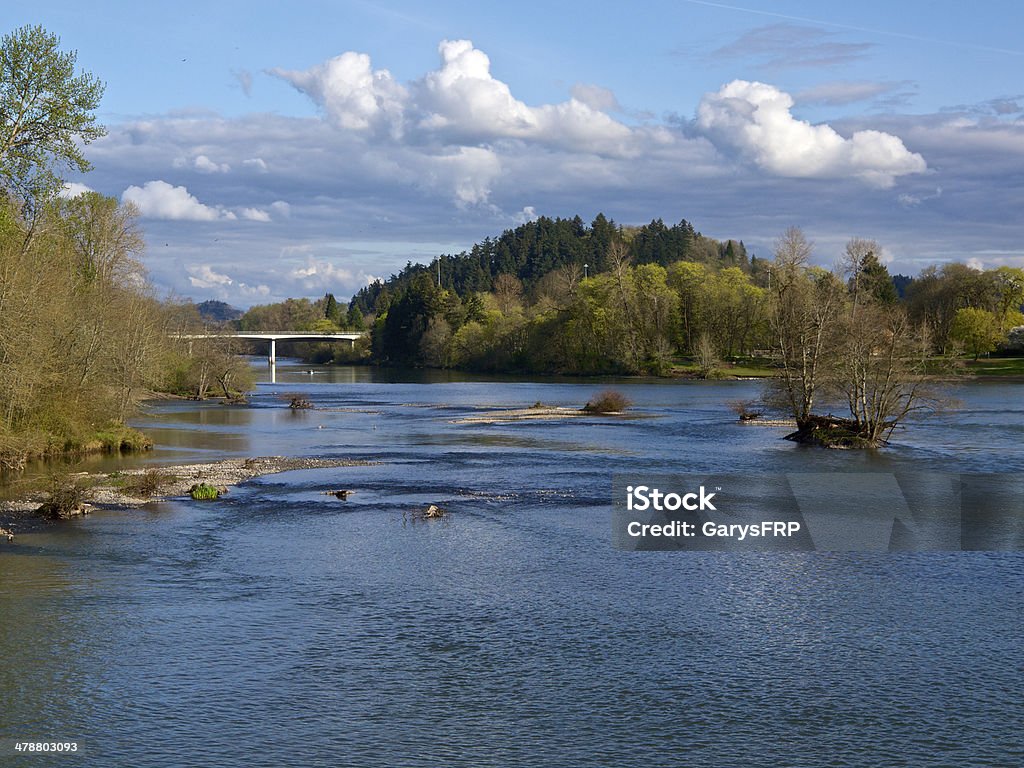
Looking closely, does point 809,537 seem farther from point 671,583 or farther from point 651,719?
point 651,719

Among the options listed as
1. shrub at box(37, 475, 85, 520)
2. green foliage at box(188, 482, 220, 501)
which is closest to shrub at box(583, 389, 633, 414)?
green foliage at box(188, 482, 220, 501)

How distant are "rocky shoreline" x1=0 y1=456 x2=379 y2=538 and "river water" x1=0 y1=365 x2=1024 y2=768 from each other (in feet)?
6.54

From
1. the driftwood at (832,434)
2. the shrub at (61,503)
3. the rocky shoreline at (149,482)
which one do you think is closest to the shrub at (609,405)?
the driftwood at (832,434)

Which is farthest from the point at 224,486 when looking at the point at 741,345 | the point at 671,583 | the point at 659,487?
the point at 741,345

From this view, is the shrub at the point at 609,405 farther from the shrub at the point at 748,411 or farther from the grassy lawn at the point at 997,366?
the grassy lawn at the point at 997,366

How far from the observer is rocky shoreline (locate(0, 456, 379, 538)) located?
116ft

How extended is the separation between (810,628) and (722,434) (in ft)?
131

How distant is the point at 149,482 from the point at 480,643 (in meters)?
22.2

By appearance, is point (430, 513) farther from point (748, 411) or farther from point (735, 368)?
point (735, 368)

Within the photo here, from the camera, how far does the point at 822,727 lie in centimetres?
1789

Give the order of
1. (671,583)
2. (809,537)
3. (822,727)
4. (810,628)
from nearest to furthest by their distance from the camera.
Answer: (822,727) < (810,628) < (671,583) < (809,537)

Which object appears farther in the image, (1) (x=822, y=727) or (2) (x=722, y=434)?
(2) (x=722, y=434)

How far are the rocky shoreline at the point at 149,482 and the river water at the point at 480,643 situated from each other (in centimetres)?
199

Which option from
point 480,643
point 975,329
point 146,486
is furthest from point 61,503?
point 975,329
